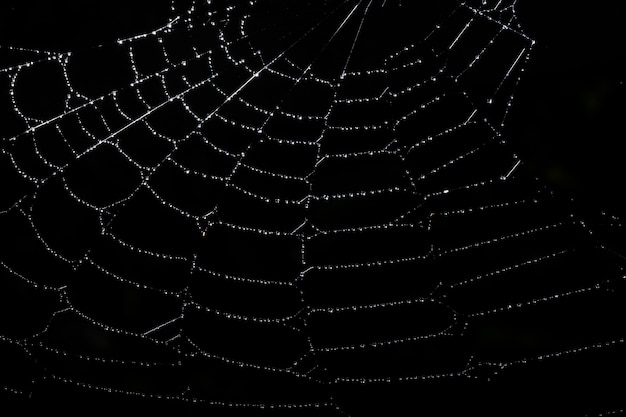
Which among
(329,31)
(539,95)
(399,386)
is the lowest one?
(399,386)

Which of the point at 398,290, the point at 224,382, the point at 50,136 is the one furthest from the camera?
the point at 224,382

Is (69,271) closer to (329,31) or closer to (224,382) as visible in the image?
(224,382)

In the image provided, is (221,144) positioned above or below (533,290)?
above

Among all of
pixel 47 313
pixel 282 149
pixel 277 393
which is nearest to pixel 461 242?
pixel 282 149

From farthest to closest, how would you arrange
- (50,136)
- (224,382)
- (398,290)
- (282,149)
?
(224,382) → (282,149) → (398,290) → (50,136)

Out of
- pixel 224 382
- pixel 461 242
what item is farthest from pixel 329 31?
pixel 224 382

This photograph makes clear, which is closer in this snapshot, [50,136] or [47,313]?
[50,136]

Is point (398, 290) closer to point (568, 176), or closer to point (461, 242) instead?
point (461, 242)
